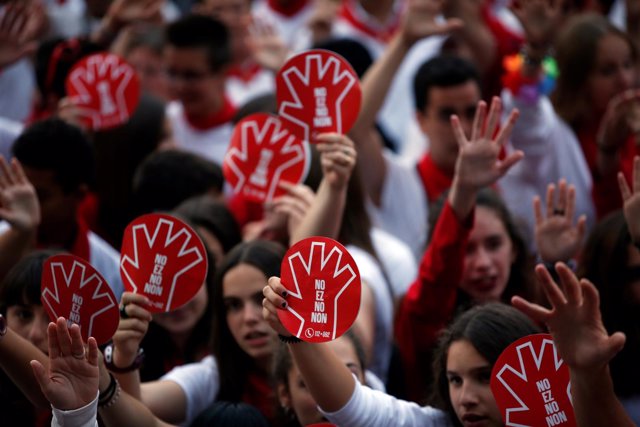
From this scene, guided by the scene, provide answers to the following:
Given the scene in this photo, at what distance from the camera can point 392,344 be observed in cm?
436

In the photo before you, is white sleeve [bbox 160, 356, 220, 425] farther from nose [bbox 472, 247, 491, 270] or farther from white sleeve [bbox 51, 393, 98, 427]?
nose [bbox 472, 247, 491, 270]

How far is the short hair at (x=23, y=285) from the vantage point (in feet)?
12.0

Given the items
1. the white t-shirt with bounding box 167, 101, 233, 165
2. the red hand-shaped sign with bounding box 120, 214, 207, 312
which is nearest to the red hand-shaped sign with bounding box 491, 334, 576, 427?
the red hand-shaped sign with bounding box 120, 214, 207, 312

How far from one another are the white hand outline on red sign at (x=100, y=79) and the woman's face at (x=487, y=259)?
72.7 inches

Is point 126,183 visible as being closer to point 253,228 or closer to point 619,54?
point 253,228

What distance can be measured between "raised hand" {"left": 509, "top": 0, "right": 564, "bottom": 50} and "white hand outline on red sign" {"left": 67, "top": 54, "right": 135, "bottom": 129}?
6.06 feet

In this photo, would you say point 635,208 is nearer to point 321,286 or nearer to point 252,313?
point 321,286

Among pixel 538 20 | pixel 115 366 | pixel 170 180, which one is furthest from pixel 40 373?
pixel 538 20

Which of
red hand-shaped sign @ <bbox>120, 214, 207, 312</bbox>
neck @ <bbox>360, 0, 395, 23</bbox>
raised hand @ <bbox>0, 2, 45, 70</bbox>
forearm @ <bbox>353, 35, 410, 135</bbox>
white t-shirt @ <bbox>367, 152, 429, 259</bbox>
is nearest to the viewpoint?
red hand-shaped sign @ <bbox>120, 214, 207, 312</bbox>

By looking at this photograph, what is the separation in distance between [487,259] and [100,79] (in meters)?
2.11

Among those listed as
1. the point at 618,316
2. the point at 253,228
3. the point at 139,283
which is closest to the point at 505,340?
the point at 618,316

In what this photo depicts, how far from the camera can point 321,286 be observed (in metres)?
2.94

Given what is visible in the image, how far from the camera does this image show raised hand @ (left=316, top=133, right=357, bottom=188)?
366 cm

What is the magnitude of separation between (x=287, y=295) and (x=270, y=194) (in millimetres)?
1263
